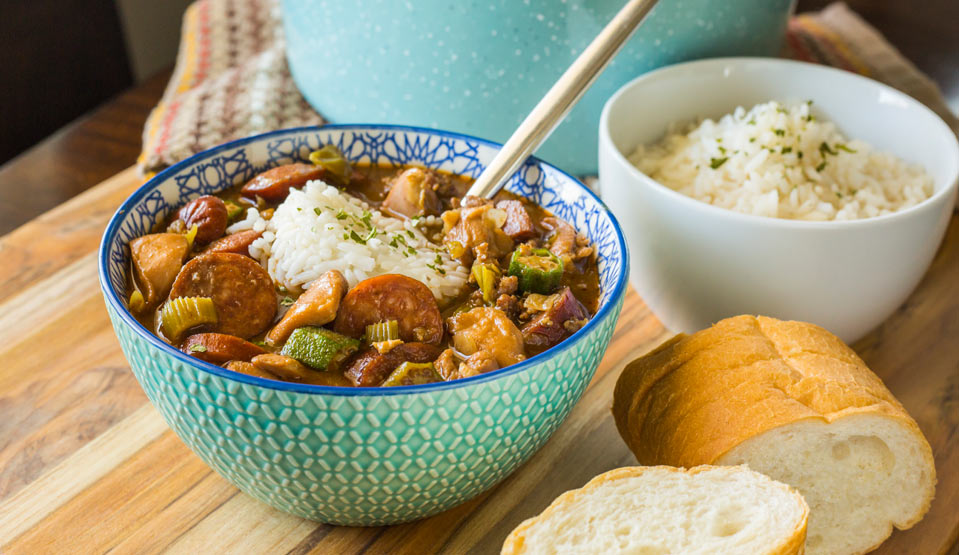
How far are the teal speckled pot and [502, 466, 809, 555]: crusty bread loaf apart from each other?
3.76 ft

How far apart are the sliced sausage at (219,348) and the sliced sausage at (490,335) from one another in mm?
325

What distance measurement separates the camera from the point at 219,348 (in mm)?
1344

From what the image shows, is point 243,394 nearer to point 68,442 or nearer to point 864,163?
point 68,442

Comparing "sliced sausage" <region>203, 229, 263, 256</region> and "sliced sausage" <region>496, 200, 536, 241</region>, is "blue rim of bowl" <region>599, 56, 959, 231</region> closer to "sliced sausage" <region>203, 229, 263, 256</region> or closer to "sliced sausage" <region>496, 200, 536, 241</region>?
"sliced sausage" <region>496, 200, 536, 241</region>

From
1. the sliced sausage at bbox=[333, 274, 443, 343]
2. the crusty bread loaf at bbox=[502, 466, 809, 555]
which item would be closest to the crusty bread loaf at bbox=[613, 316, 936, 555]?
the crusty bread loaf at bbox=[502, 466, 809, 555]

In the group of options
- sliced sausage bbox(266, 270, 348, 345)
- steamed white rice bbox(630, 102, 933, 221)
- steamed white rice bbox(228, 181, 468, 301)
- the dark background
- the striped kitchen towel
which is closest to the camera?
sliced sausage bbox(266, 270, 348, 345)

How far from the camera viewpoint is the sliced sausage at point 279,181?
1783mm

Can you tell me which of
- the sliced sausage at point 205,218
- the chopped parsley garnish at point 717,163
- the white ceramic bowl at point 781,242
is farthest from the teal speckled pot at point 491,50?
the sliced sausage at point 205,218

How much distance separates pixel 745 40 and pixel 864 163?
Answer: 0.51 meters

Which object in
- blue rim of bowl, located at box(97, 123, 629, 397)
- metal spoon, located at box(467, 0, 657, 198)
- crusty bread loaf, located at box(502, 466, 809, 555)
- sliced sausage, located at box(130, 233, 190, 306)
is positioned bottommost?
crusty bread loaf, located at box(502, 466, 809, 555)

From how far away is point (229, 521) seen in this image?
1.53m

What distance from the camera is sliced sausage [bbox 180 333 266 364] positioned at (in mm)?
1340

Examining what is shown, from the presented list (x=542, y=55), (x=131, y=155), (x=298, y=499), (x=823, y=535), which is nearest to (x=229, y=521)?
(x=298, y=499)

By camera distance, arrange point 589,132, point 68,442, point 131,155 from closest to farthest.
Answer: point 68,442, point 589,132, point 131,155
